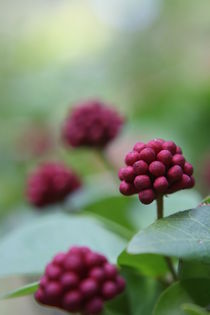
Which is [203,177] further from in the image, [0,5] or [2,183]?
[0,5]

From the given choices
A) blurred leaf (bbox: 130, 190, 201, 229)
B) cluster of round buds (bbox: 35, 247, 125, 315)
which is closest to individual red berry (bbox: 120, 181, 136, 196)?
cluster of round buds (bbox: 35, 247, 125, 315)

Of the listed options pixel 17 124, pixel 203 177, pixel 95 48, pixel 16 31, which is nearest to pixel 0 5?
pixel 16 31

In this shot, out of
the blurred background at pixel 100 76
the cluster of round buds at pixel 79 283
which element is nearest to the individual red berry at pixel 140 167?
the cluster of round buds at pixel 79 283

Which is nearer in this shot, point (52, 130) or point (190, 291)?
point (190, 291)

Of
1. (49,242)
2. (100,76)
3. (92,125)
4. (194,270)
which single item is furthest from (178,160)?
(100,76)

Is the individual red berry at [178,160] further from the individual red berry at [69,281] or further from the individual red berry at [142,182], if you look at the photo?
the individual red berry at [69,281]

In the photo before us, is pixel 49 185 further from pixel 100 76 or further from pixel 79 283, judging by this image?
pixel 100 76
